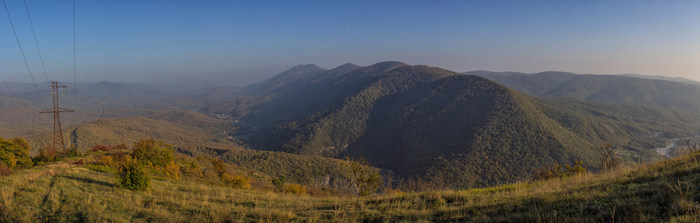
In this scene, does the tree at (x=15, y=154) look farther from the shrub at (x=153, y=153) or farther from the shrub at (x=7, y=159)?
the shrub at (x=153, y=153)

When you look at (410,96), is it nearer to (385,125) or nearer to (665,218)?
(385,125)

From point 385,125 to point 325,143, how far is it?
4134 cm

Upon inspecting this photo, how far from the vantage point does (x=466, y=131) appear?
376 ft

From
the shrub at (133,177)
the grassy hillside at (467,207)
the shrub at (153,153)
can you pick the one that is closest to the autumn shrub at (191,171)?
the shrub at (153,153)

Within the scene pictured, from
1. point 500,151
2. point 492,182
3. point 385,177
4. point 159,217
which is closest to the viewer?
point 159,217

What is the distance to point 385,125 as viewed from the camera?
164500 mm

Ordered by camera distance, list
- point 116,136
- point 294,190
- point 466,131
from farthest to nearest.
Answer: point 466,131 < point 116,136 < point 294,190

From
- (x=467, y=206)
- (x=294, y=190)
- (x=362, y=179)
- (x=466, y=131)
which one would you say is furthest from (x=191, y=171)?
(x=466, y=131)

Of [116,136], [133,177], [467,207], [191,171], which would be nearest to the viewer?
[467,207]

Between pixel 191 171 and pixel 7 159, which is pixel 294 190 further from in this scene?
pixel 7 159

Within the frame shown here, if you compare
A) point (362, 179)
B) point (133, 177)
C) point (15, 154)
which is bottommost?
point (15, 154)

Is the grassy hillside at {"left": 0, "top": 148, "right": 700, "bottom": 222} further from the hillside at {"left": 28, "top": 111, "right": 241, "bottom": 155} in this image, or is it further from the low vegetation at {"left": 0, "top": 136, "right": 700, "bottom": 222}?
the hillside at {"left": 28, "top": 111, "right": 241, "bottom": 155}

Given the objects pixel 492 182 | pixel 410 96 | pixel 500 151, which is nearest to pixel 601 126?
pixel 500 151

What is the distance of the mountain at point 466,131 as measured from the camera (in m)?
87.6
